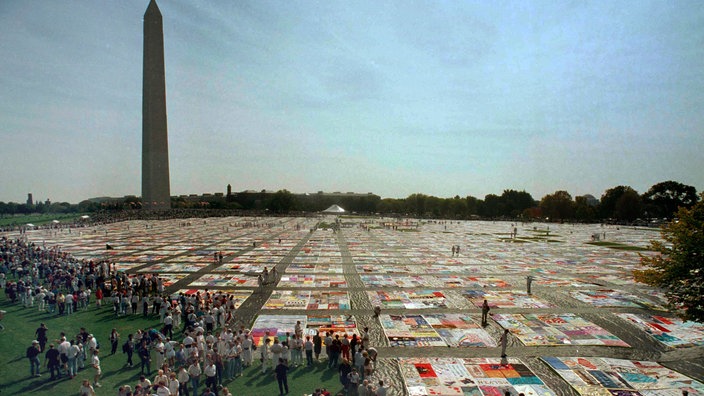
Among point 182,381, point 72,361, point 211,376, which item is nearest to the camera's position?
point 182,381

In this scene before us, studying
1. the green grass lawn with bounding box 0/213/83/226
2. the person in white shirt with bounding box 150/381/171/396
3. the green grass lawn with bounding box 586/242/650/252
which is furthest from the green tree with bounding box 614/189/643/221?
the green grass lawn with bounding box 0/213/83/226

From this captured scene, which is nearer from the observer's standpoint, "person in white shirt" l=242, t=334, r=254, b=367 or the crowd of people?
the crowd of people

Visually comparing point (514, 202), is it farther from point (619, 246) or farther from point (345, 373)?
point (345, 373)

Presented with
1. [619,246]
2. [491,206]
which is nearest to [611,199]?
[491,206]

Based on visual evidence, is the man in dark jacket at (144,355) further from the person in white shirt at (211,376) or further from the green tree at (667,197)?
the green tree at (667,197)

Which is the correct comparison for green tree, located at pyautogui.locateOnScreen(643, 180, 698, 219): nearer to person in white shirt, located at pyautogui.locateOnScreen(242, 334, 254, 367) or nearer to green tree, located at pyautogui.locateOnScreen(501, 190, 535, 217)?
green tree, located at pyautogui.locateOnScreen(501, 190, 535, 217)

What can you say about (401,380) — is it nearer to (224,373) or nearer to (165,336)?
(224,373)
